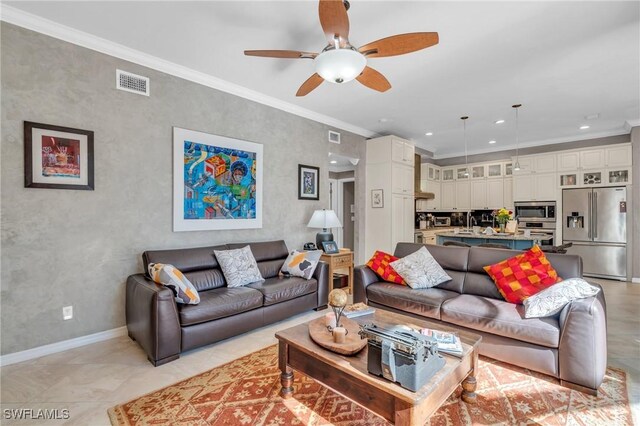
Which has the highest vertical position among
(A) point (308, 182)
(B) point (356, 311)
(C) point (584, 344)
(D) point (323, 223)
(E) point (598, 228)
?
(A) point (308, 182)

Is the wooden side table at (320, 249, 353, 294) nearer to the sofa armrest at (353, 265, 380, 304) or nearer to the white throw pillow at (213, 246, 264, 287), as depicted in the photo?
the sofa armrest at (353, 265, 380, 304)

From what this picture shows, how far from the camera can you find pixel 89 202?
272cm

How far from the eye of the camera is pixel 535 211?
20.3 ft

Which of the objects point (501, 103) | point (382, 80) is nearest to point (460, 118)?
point (501, 103)

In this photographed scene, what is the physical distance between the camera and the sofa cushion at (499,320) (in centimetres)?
211

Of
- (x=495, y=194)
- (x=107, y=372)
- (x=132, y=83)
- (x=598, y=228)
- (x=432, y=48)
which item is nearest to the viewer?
(x=107, y=372)

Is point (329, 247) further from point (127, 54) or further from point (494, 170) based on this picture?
point (494, 170)

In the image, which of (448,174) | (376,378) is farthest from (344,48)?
(448,174)

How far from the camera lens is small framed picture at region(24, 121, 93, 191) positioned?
2438mm

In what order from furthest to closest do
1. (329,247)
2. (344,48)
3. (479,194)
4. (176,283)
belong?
(479,194) → (329,247) → (176,283) → (344,48)

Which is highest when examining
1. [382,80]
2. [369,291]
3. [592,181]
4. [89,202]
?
[382,80]

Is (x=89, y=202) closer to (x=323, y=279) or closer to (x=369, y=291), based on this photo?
(x=323, y=279)

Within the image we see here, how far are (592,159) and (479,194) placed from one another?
80.7 inches

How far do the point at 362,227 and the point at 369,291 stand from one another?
256cm
